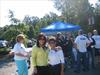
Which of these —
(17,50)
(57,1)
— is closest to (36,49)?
(17,50)

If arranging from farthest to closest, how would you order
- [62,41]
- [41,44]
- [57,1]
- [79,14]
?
[57,1] → [79,14] → [62,41] → [41,44]

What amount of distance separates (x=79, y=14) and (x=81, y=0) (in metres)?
2.31

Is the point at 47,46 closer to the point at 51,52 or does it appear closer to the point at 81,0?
the point at 51,52

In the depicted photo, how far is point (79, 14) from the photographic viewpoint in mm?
44375

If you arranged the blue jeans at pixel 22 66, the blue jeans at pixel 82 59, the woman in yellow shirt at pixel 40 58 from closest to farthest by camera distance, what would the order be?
the woman in yellow shirt at pixel 40 58
the blue jeans at pixel 22 66
the blue jeans at pixel 82 59

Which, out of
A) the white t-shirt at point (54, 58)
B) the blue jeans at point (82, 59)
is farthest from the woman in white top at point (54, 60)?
the blue jeans at point (82, 59)

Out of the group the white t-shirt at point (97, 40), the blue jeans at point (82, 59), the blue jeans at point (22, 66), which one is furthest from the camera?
the white t-shirt at point (97, 40)

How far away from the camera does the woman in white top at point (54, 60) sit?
262 inches

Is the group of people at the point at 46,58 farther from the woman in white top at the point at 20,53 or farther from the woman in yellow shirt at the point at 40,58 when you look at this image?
the woman in white top at the point at 20,53

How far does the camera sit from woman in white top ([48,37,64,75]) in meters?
6.66

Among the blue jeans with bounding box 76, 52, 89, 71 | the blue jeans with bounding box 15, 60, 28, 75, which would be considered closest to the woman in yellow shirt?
the blue jeans with bounding box 15, 60, 28, 75

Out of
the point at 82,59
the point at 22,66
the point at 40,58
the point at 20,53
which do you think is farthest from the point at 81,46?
the point at 40,58

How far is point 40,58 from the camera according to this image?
6.62 m

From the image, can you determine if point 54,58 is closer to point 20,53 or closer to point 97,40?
point 20,53
